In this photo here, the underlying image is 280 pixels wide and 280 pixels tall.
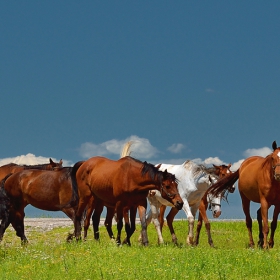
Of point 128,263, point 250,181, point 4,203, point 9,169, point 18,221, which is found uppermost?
point 9,169

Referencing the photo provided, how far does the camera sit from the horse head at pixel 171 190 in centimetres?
1438

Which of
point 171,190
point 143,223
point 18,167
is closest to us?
point 171,190

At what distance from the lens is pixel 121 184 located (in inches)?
599

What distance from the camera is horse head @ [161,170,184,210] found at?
47.2 feet

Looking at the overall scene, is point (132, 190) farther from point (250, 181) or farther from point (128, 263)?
point (128, 263)

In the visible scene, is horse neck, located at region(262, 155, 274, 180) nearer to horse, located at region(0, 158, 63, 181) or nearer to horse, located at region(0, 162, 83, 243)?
horse, located at region(0, 162, 83, 243)

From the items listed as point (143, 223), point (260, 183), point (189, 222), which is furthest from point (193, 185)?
point (260, 183)

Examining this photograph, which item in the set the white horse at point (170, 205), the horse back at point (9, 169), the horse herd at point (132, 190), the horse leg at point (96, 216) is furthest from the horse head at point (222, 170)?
the horse back at point (9, 169)

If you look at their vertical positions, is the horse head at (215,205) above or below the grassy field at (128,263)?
above

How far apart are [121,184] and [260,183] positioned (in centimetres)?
337

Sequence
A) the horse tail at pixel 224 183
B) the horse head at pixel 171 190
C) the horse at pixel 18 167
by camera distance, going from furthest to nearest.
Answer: the horse at pixel 18 167 < the horse tail at pixel 224 183 < the horse head at pixel 171 190

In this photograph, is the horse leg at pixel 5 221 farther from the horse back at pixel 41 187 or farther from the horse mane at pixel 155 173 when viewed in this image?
the horse mane at pixel 155 173

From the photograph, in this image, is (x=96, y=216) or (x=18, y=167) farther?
(x=18, y=167)

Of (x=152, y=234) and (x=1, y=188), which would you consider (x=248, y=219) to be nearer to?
(x=152, y=234)
